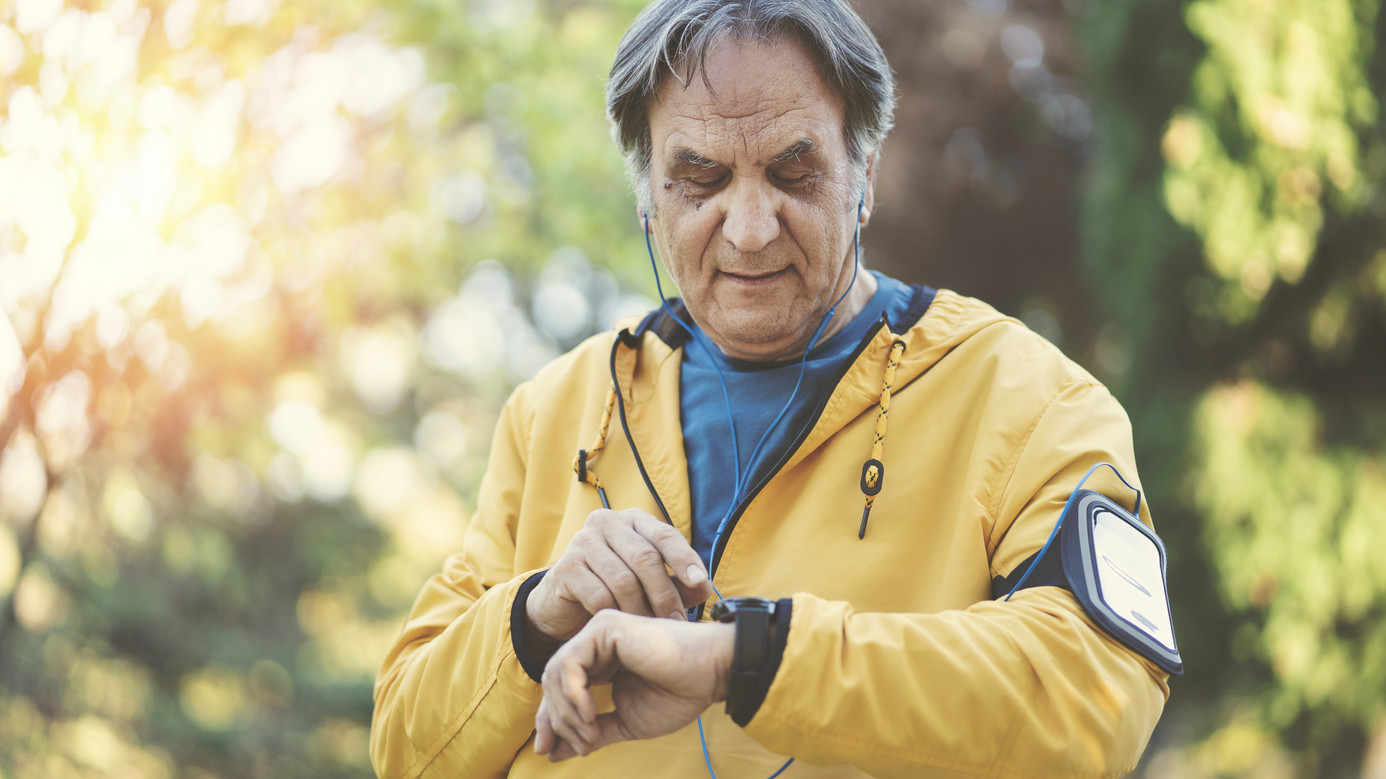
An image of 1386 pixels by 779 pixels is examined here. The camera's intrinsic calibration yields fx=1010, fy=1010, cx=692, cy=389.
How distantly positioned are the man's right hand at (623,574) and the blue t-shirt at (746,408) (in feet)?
0.78

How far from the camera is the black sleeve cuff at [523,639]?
148 centimetres

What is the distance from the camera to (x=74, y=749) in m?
4.79

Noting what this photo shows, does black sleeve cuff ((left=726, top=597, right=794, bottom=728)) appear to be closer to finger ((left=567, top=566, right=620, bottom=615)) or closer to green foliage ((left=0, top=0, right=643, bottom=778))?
finger ((left=567, top=566, right=620, bottom=615))

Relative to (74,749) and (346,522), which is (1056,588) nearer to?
(74,749)

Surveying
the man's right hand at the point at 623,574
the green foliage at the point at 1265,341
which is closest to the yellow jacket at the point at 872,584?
Result: the man's right hand at the point at 623,574

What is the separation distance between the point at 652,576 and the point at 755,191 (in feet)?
2.10

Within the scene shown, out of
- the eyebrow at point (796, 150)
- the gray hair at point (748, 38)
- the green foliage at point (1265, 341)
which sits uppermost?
the gray hair at point (748, 38)

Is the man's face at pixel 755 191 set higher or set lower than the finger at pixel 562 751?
higher

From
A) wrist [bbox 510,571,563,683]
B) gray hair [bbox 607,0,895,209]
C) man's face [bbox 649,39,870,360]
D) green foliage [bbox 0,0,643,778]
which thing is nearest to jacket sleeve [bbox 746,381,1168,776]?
wrist [bbox 510,571,563,683]

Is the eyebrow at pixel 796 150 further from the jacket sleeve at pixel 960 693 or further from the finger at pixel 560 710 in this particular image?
the finger at pixel 560 710

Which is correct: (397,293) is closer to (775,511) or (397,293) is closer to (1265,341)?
(1265,341)

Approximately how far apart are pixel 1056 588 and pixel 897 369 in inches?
18.0

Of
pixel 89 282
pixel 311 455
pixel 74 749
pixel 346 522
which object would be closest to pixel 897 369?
pixel 89 282

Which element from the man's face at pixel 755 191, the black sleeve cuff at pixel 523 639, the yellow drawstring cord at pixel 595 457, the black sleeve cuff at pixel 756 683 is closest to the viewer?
the black sleeve cuff at pixel 756 683
